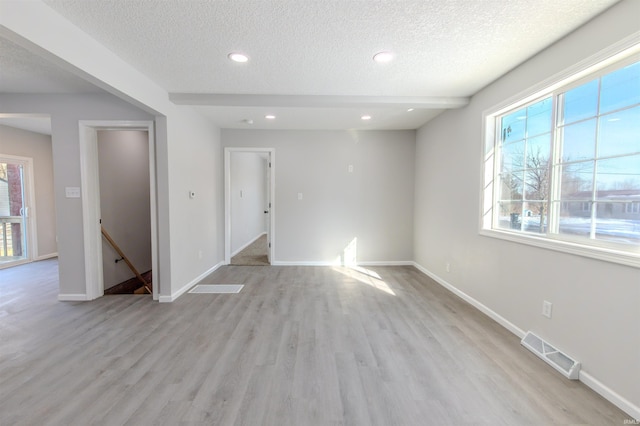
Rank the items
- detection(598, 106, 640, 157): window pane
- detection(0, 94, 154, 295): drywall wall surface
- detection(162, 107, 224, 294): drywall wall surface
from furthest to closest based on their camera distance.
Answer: detection(162, 107, 224, 294): drywall wall surface, detection(0, 94, 154, 295): drywall wall surface, detection(598, 106, 640, 157): window pane

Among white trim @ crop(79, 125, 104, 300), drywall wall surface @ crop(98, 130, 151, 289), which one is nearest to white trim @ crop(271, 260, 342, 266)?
drywall wall surface @ crop(98, 130, 151, 289)

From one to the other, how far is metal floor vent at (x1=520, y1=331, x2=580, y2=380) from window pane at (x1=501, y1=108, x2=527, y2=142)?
189 cm

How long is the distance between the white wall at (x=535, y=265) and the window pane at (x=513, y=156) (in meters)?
0.25

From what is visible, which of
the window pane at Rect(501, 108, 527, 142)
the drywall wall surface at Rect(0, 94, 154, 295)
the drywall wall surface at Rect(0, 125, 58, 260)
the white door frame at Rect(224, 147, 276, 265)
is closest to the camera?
the window pane at Rect(501, 108, 527, 142)

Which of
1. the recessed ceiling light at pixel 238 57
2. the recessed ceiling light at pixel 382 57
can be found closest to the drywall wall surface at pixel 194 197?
the recessed ceiling light at pixel 238 57

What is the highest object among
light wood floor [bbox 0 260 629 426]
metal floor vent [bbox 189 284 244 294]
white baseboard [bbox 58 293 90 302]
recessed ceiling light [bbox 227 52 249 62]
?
recessed ceiling light [bbox 227 52 249 62]

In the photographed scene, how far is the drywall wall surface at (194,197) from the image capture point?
324 cm

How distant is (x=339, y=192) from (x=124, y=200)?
→ 358 cm

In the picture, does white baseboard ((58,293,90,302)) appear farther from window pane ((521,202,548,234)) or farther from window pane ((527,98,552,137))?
window pane ((527,98,552,137))

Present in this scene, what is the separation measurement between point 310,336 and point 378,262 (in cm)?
281

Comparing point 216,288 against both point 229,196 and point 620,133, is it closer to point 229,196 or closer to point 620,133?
point 229,196

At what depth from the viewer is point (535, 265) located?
2.23 meters

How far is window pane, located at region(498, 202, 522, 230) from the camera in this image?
2.62m

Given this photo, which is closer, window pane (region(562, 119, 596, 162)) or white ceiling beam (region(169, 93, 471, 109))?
window pane (region(562, 119, 596, 162))
